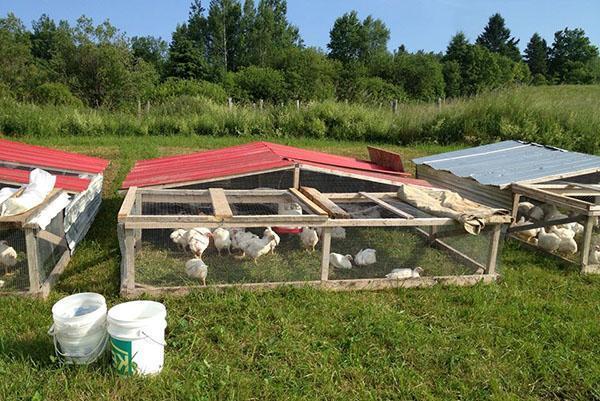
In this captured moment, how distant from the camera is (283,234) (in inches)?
195

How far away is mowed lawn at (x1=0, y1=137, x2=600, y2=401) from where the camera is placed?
2732 mm

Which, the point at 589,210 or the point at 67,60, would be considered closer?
the point at 589,210

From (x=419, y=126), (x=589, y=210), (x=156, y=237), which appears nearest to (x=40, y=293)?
(x=156, y=237)

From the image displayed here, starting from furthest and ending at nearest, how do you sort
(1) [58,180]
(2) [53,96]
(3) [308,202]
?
(2) [53,96], (1) [58,180], (3) [308,202]

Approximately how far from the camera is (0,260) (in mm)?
3887

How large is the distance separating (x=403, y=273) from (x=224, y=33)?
5647 centimetres

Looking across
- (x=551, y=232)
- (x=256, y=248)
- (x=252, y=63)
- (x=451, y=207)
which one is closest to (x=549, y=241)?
(x=551, y=232)

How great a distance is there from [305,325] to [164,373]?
3.40 ft

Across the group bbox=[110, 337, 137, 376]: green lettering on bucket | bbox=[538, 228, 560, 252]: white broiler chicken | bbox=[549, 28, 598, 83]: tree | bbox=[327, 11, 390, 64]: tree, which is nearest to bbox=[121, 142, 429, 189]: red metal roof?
bbox=[538, 228, 560, 252]: white broiler chicken

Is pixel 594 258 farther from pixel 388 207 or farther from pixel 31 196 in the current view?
pixel 31 196

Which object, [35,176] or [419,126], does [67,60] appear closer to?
[419,126]

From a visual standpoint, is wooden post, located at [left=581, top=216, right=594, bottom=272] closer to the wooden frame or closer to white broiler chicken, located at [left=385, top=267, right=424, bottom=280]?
the wooden frame

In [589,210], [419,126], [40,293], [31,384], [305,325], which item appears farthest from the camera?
[419,126]

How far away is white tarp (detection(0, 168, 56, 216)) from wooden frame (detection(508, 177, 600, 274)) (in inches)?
182
